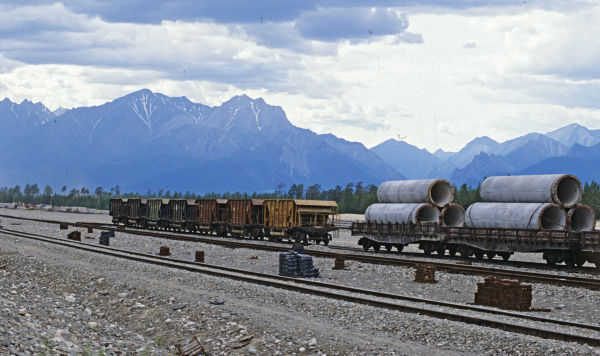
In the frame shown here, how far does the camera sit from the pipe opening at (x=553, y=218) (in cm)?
3350

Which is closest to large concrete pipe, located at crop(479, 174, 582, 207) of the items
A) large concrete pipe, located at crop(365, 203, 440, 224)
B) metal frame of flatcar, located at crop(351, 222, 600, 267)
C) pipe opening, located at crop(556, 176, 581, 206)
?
pipe opening, located at crop(556, 176, 581, 206)

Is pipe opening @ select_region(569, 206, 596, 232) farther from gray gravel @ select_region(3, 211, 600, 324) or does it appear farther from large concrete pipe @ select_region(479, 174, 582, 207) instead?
gray gravel @ select_region(3, 211, 600, 324)

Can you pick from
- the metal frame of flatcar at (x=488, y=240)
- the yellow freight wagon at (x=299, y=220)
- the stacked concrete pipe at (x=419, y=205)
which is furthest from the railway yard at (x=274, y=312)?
the yellow freight wagon at (x=299, y=220)

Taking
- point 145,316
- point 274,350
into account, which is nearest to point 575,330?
point 274,350

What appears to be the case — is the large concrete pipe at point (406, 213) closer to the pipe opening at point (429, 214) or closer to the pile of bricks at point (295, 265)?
the pipe opening at point (429, 214)

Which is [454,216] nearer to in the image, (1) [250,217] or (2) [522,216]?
(2) [522,216]

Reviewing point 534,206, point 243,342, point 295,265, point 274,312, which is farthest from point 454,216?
point 243,342

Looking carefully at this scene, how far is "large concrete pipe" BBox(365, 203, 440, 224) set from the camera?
130 feet

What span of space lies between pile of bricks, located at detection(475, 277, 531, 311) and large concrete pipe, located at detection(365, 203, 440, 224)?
19.8 m

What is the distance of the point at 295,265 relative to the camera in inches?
1014

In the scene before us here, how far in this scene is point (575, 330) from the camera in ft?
50.8

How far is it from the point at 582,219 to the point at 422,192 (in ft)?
29.9

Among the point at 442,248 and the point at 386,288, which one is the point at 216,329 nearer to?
the point at 386,288

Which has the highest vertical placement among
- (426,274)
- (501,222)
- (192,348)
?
(501,222)
